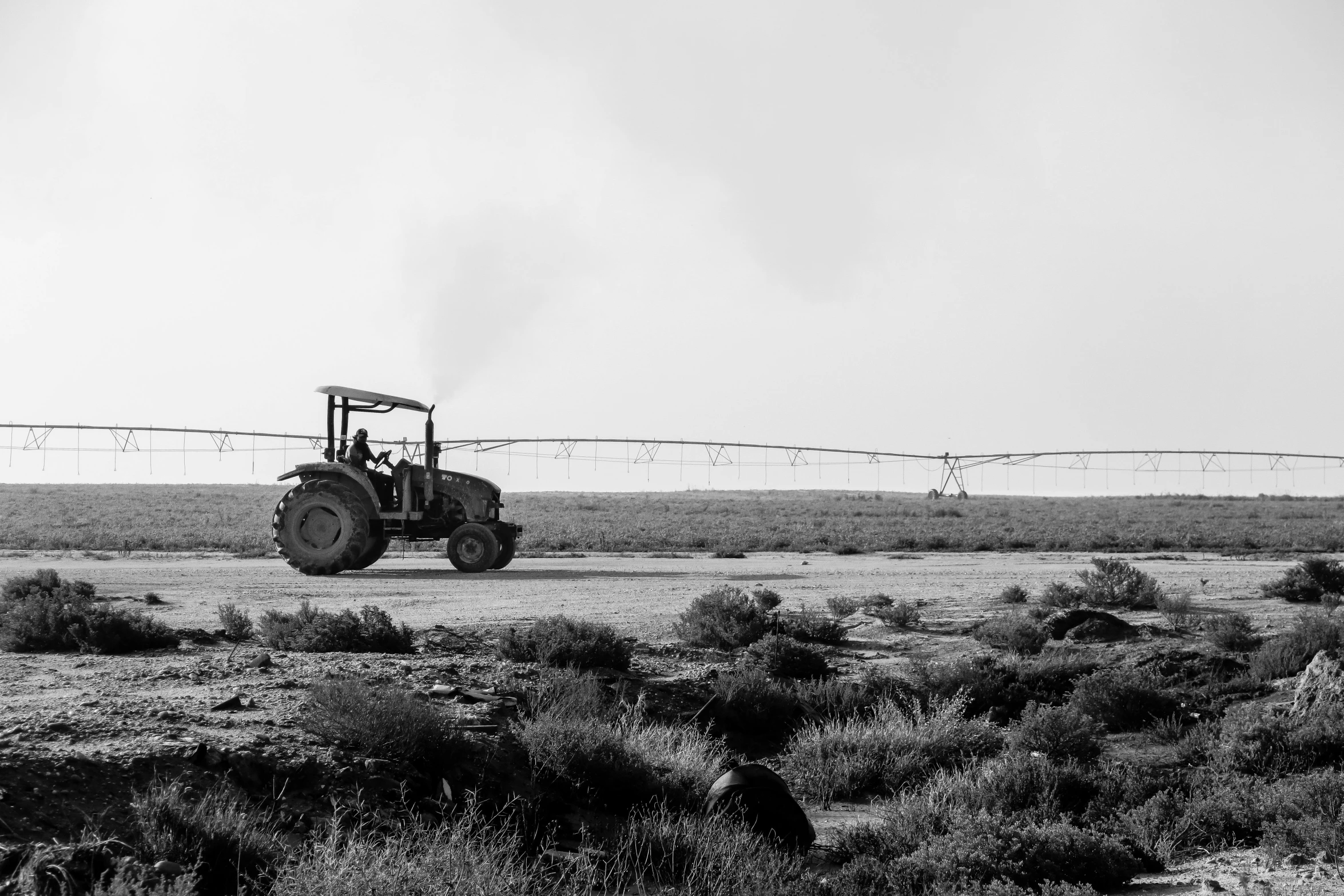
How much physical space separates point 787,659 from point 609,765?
5052 millimetres

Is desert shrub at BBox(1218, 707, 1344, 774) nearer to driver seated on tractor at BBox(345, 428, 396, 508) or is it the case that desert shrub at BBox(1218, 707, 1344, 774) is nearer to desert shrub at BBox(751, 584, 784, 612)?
desert shrub at BBox(751, 584, 784, 612)

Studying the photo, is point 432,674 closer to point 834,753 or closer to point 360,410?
point 834,753

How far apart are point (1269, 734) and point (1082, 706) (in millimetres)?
2158

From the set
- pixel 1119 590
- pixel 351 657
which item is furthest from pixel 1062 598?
pixel 351 657

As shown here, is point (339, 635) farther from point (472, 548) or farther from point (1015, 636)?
point (472, 548)

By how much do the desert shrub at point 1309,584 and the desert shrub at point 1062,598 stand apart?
153 inches

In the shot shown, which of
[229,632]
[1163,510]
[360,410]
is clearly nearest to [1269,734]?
[229,632]

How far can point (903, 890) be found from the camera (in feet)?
23.9

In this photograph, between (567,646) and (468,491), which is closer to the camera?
(567,646)

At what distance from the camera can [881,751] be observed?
1074 cm

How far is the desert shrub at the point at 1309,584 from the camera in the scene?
2022 cm

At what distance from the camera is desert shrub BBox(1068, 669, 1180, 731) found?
1217 cm

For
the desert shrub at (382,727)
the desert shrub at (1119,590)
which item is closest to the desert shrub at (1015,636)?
the desert shrub at (1119,590)

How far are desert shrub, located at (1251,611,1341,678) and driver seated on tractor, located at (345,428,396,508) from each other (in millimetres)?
15425
